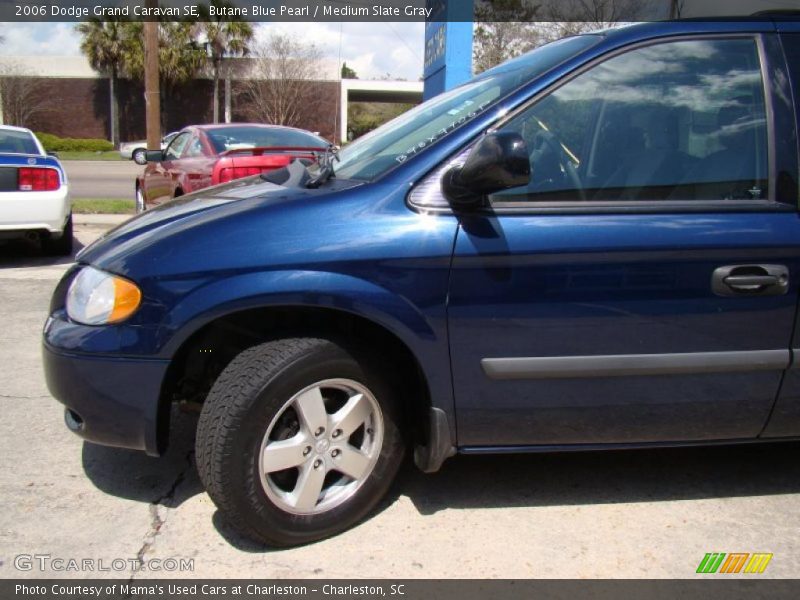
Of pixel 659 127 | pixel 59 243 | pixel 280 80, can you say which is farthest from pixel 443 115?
pixel 280 80

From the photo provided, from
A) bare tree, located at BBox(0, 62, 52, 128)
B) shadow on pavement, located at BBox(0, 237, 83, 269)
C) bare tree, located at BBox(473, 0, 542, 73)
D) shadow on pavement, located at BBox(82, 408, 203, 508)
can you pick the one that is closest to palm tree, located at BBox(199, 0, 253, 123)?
bare tree, located at BBox(0, 62, 52, 128)

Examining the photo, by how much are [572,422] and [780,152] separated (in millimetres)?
1296

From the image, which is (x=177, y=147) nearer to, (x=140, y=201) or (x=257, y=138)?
(x=257, y=138)

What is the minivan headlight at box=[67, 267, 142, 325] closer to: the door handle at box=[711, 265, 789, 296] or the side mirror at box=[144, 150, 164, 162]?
the door handle at box=[711, 265, 789, 296]

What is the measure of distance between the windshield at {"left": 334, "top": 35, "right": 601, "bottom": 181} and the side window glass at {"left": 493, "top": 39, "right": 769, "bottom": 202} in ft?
0.60

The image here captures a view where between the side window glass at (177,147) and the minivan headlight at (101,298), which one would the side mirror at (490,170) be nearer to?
the minivan headlight at (101,298)

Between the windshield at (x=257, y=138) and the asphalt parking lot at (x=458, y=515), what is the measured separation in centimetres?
383

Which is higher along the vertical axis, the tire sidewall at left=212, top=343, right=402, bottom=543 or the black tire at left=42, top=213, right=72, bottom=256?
the tire sidewall at left=212, top=343, right=402, bottom=543

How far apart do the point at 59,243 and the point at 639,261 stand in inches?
278

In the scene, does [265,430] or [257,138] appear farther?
[257,138]

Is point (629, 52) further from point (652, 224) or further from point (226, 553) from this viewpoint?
point (226, 553)

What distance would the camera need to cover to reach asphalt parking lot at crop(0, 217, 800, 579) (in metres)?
2.62

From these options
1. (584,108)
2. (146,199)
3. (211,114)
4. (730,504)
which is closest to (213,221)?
(584,108)

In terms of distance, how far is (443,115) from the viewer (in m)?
3.06
